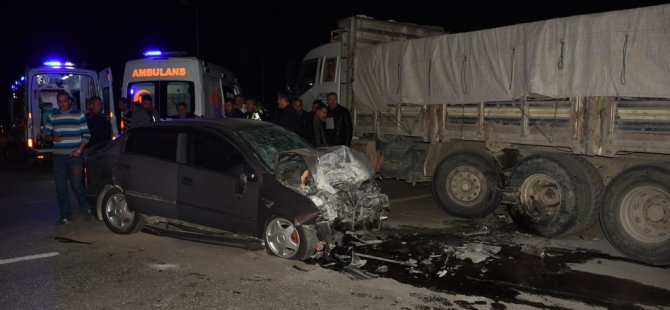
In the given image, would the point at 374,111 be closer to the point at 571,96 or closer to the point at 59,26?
the point at 571,96

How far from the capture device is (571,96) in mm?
6484

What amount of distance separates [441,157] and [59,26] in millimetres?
33605

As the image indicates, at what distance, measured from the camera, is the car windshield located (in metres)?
6.06

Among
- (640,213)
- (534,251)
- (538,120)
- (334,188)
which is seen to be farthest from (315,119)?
(640,213)

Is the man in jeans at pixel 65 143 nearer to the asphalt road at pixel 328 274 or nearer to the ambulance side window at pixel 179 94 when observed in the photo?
the asphalt road at pixel 328 274

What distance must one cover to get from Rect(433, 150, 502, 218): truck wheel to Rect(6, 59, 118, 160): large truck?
352 inches

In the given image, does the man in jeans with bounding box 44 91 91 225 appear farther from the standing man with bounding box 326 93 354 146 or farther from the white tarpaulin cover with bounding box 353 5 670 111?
the white tarpaulin cover with bounding box 353 5 670 111

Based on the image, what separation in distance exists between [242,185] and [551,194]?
4007 mm

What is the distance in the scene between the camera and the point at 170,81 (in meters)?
12.2

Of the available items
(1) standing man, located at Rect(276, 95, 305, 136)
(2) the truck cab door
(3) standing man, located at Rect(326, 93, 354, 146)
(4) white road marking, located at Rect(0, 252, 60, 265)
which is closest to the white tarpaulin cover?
(3) standing man, located at Rect(326, 93, 354, 146)

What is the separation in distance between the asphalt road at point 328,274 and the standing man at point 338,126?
7.68 ft

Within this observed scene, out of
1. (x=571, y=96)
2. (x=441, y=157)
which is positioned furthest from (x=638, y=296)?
(x=441, y=157)

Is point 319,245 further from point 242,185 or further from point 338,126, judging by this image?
point 338,126

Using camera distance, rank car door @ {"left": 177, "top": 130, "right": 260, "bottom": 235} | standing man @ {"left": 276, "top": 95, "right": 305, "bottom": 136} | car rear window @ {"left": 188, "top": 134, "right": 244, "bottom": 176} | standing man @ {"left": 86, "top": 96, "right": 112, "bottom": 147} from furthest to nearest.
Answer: standing man @ {"left": 276, "top": 95, "right": 305, "bottom": 136} → standing man @ {"left": 86, "top": 96, "right": 112, "bottom": 147} → car rear window @ {"left": 188, "top": 134, "right": 244, "bottom": 176} → car door @ {"left": 177, "top": 130, "right": 260, "bottom": 235}
